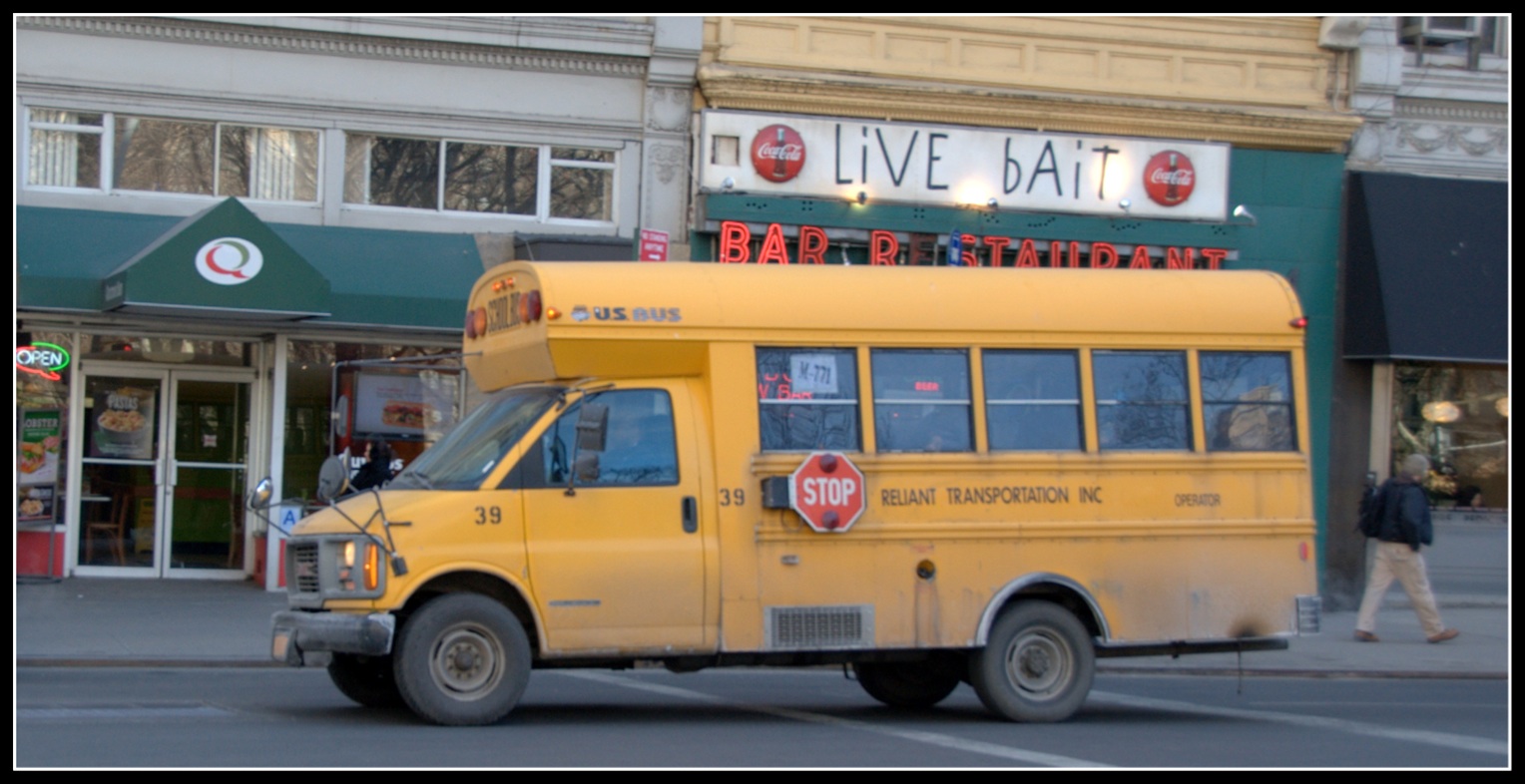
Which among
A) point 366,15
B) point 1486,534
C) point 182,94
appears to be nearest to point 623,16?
point 366,15

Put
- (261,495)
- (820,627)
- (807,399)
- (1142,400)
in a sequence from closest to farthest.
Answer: (261,495), (820,627), (807,399), (1142,400)

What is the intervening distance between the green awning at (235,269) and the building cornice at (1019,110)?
3.72 metres

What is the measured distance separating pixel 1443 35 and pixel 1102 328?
39.2 ft

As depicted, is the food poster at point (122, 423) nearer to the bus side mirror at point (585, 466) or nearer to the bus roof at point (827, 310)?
the bus roof at point (827, 310)

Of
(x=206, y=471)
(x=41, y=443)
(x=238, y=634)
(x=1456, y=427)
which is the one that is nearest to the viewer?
(x=238, y=634)

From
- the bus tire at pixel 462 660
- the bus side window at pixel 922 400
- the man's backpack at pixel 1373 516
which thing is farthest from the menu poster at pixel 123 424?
the man's backpack at pixel 1373 516

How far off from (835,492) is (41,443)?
10.8 m

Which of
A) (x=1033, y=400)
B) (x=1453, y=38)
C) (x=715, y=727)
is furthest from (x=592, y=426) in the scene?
(x=1453, y=38)

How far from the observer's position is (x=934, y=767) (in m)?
8.12

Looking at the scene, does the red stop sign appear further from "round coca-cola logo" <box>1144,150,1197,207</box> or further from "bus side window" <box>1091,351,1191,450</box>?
"round coca-cola logo" <box>1144,150,1197,207</box>

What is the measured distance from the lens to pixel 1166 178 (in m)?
19.2

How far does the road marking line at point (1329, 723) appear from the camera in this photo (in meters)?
9.58

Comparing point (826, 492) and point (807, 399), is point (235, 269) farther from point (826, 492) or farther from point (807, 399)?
point (826, 492)

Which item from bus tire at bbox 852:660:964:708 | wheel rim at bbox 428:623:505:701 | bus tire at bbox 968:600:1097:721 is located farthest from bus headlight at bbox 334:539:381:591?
bus tire at bbox 968:600:1097:721
